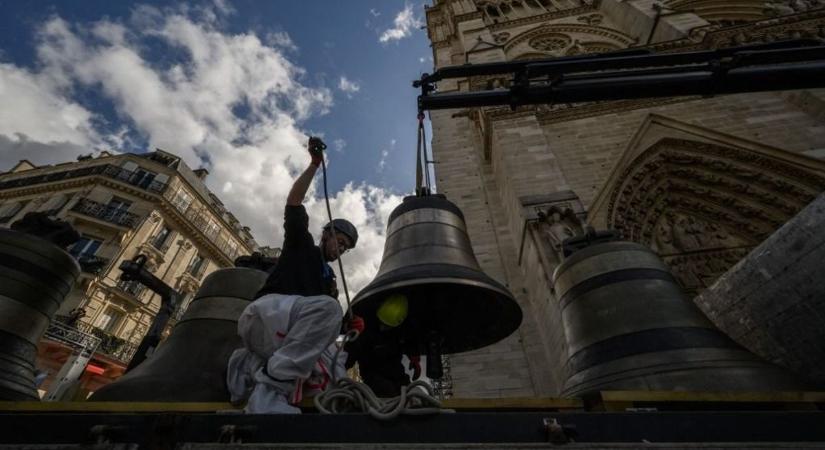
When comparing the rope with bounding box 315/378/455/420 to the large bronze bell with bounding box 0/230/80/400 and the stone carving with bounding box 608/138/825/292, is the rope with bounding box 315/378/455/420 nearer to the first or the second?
the large bronze bell with bounding box 0/230/80/400

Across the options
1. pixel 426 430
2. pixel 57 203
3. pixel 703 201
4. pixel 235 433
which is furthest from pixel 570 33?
pixel 57 203

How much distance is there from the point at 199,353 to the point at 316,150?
61.8 inches

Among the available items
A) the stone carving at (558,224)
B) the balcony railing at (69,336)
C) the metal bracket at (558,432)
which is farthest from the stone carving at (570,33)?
the balcony railing at (69,336)

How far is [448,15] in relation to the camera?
21891 millimetres

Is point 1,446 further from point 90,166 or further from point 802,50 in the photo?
point 90,166

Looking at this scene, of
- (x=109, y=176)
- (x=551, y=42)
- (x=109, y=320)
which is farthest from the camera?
(x=109, y=176)

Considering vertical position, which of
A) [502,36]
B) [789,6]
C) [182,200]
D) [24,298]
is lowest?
[24,298]

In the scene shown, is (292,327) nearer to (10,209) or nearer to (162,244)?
(162,244)

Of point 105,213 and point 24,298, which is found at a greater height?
point 105,213

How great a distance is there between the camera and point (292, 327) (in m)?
1.78

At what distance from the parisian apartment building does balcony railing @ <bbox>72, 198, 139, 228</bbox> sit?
45 millimetres

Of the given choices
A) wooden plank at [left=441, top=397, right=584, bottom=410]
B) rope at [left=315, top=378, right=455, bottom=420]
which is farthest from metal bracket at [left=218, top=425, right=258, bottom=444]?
wooden plank at [left=441, top=397, right=584, bottom=410]

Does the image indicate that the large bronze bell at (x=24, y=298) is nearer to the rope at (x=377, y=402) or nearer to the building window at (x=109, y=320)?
the rope at (x=377, y=402)

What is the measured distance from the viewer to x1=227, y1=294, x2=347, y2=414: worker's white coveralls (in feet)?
5.27
